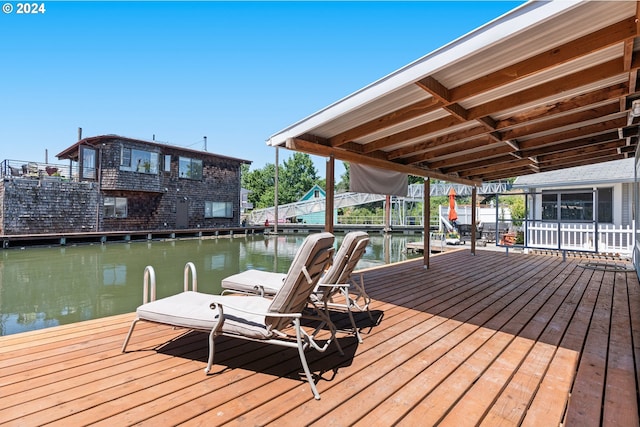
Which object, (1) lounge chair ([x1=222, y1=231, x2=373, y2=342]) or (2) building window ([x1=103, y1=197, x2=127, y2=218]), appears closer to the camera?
(1) lounge chair ([x1=222, y1=231, x2=373, y2=342])

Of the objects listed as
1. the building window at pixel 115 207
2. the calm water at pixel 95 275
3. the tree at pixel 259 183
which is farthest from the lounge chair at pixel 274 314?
the tree at pixel 259 183

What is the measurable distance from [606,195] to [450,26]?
7469 mm

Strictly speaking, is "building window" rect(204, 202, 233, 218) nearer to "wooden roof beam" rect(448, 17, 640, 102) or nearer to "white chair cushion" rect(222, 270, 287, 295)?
"white chair cushion" rect(222, 270, 287, 295)

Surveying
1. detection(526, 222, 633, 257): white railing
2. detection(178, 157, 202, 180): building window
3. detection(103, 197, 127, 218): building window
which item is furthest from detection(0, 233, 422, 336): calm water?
detection(178, 157, 202, 180): building window

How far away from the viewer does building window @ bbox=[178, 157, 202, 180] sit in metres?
21.1

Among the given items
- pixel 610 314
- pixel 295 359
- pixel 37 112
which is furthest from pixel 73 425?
pixel 37 112

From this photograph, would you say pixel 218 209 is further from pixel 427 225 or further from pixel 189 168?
pixel 427 225

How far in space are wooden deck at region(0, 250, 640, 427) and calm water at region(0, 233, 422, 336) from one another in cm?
373

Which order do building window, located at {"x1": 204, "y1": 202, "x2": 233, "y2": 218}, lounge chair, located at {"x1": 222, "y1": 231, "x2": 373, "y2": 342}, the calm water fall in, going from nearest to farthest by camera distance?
lounge chair, located at {"x1": 222, "y1": 231, "x2": 373, "y2": 342}
the calm water
building window, located at {"x1": 204, "y1": 202, "x2": 233, "y2": 218}

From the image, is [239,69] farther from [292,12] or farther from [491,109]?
[491,109]

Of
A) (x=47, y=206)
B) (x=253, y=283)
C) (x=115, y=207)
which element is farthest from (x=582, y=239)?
(x=47, y=206)

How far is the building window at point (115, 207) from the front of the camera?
18.3 metres

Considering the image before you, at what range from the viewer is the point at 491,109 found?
344 centimetres

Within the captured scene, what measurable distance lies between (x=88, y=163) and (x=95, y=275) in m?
12.0
